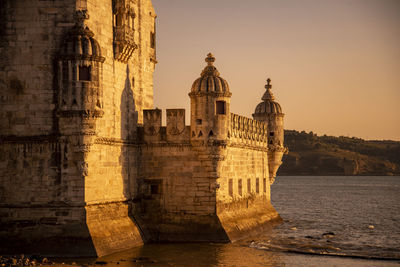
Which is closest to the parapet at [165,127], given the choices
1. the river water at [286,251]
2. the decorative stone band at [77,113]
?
the river water at [286,251]

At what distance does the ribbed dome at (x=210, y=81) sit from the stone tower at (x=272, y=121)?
529 inches

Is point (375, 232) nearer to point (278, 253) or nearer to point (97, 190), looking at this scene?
point (278, 253)

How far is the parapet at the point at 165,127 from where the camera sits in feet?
109

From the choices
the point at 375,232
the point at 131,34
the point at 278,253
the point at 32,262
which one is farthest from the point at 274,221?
→ the point at 32,262

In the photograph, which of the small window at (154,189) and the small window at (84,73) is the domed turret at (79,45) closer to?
the small window at (84,73)

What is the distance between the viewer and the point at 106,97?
99.3ft

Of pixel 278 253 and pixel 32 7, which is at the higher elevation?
pixel 32 7

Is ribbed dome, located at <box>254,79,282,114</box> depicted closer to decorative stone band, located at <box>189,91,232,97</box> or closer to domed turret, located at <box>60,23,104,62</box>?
decorative stone band, located at <box>189,91,232,97</box>

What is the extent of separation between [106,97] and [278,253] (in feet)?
37.6

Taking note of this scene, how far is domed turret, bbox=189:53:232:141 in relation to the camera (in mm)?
32781

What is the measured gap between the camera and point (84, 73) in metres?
28.2

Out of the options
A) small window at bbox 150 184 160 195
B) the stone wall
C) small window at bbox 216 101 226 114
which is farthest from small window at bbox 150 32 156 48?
the stone wall

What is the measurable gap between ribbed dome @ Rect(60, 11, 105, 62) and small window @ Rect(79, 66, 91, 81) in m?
0.45

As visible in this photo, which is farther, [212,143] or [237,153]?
[237,153]
